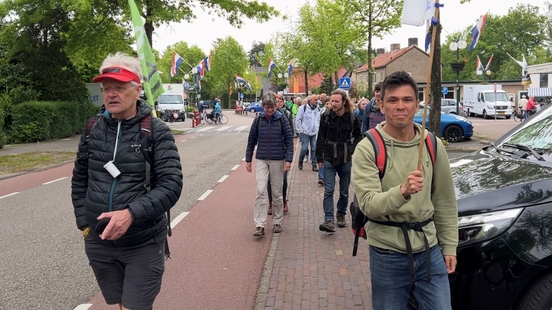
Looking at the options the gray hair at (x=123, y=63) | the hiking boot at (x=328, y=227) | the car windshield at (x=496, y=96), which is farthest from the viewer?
the car windshield at (x=496, y=96)

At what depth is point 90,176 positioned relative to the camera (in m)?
2.72

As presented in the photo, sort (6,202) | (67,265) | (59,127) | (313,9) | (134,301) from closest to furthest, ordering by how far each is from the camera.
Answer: (134,301) → (67,265) → (6,202) → (59,127) → (313,9)

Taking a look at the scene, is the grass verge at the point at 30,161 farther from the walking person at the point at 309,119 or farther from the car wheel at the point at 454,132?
the car wheel at the point at 454,132

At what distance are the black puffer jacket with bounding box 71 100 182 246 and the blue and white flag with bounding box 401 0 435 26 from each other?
1454mm

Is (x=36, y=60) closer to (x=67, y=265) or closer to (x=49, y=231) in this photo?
(x=49, y=231)

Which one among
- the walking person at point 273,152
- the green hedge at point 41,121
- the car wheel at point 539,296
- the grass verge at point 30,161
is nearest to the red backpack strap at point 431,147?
the car wheel at point 539,296

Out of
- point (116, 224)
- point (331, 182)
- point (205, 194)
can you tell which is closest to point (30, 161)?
point (205, 194)

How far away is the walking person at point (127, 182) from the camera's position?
2.60 m

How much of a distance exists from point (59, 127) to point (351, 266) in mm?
20652

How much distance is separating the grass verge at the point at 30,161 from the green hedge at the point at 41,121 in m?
4.33

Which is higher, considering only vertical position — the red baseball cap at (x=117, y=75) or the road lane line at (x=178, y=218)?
the red baseball cap at (x=117, y=75)

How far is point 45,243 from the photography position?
6.41 m

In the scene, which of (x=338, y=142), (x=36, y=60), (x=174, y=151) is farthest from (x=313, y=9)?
(x=174, y=151)

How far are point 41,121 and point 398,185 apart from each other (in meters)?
21.8
